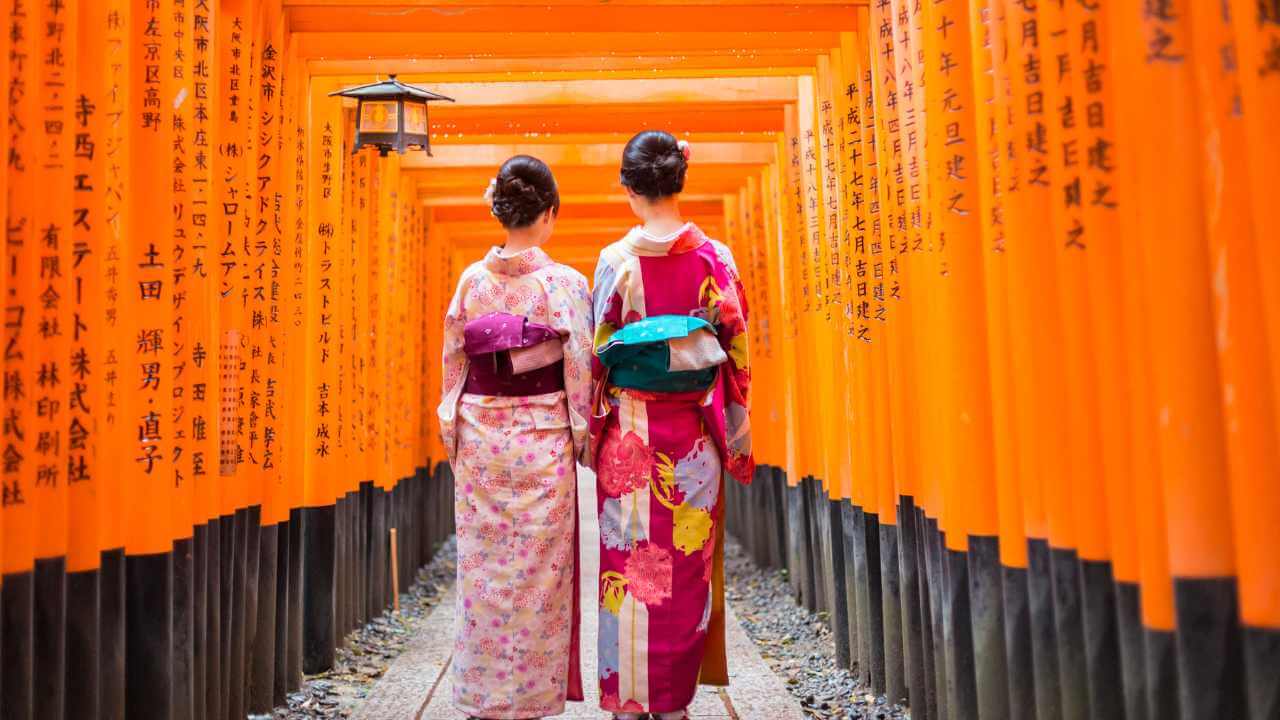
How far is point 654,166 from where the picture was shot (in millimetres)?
4371

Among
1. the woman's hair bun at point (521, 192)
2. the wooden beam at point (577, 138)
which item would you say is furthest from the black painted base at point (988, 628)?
the wooden beam at point (577, 138)

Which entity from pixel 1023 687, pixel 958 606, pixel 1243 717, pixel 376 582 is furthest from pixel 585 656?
pixel 1243 717

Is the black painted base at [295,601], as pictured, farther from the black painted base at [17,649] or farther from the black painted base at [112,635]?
the black painted base at [17,649]

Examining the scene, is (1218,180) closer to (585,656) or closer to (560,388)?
(560,388)

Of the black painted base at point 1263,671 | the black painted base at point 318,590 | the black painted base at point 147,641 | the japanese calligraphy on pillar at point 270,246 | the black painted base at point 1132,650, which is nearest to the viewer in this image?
the black painted base at point 1263,671

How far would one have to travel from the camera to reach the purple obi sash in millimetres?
4309

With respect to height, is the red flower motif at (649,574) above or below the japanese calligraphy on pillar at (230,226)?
below

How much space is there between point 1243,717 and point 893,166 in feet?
9.82

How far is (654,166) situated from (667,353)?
0.81 meters

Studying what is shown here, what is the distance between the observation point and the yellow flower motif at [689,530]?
425 centimetres

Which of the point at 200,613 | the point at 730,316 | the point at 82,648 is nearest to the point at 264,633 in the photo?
the point at 200,613

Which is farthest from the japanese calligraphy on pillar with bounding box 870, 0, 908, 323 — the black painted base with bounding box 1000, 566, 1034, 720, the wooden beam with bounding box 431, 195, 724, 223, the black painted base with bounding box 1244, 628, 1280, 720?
the wooden beam with bounding box 431, 195, 724, 223

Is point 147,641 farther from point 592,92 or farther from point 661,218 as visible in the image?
point 592,92

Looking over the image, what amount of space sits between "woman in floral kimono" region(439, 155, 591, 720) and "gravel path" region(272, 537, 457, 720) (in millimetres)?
1585
